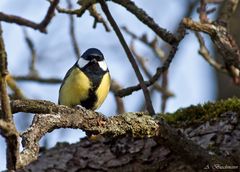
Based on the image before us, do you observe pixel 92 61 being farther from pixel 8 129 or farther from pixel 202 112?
pixel 8 129

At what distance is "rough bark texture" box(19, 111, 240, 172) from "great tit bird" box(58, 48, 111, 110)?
197 mm

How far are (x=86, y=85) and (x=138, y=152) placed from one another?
451 mm

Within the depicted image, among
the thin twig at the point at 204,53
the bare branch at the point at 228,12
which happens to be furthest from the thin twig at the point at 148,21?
the thin twig at the point at 204,53

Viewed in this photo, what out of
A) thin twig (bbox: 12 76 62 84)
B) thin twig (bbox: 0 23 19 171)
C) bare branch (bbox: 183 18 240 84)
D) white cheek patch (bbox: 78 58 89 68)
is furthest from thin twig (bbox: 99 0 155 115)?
thin twig (bbox: 12 76 62 84)

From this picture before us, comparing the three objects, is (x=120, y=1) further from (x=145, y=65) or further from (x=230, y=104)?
(x=145, y=65)

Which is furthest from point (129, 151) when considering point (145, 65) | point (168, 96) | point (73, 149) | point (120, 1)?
point (145, 65)

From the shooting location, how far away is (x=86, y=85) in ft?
8.51

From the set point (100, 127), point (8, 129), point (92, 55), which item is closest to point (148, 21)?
point (92, 55)

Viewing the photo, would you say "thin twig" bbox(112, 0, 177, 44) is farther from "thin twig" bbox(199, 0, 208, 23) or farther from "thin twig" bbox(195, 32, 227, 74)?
"thin twig" bbox(195, 32, 227, 74)

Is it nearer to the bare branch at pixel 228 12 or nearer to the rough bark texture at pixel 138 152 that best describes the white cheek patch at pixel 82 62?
the rough bark texture at pixel 138 152

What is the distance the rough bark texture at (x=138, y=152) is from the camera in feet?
7.26

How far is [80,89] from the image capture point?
2.58 metres

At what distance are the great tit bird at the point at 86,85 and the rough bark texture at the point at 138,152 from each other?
0.20 m

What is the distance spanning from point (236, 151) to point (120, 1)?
81 centimetres
